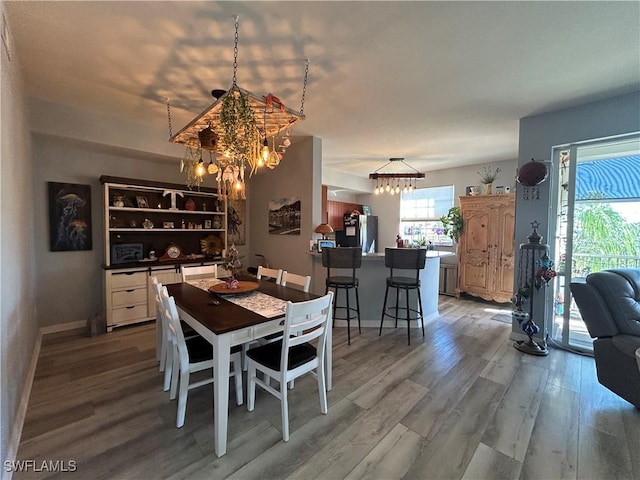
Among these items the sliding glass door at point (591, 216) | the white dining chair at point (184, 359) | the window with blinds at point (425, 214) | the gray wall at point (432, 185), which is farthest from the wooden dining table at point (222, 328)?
the gray wall at point (432, 185)

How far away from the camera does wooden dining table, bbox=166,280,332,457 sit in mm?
1626

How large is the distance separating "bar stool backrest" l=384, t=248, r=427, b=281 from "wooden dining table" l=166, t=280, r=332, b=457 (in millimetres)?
1409

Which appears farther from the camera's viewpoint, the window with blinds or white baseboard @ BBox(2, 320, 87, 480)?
the window with blinds

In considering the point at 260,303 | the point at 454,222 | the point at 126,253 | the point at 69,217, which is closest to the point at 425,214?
the point at 454,222

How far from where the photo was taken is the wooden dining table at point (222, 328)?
1.63 metres

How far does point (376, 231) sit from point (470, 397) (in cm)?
519

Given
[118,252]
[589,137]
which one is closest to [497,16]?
[589,137]

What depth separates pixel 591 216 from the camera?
10.0ft

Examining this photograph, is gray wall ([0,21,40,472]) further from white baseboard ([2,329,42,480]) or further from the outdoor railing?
the outdoor railing

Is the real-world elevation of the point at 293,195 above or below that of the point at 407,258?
above

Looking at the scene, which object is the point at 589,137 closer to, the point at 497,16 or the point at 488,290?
the point at 497,16

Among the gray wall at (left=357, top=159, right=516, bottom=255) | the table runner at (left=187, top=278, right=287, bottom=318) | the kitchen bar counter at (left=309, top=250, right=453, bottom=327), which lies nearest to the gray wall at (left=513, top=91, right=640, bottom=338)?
the kitchen bar counter at (left=309, top=250, right=453, bottom=327)

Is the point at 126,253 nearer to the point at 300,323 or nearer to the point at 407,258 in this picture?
the point at 300,323

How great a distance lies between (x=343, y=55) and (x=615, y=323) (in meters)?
3.11
